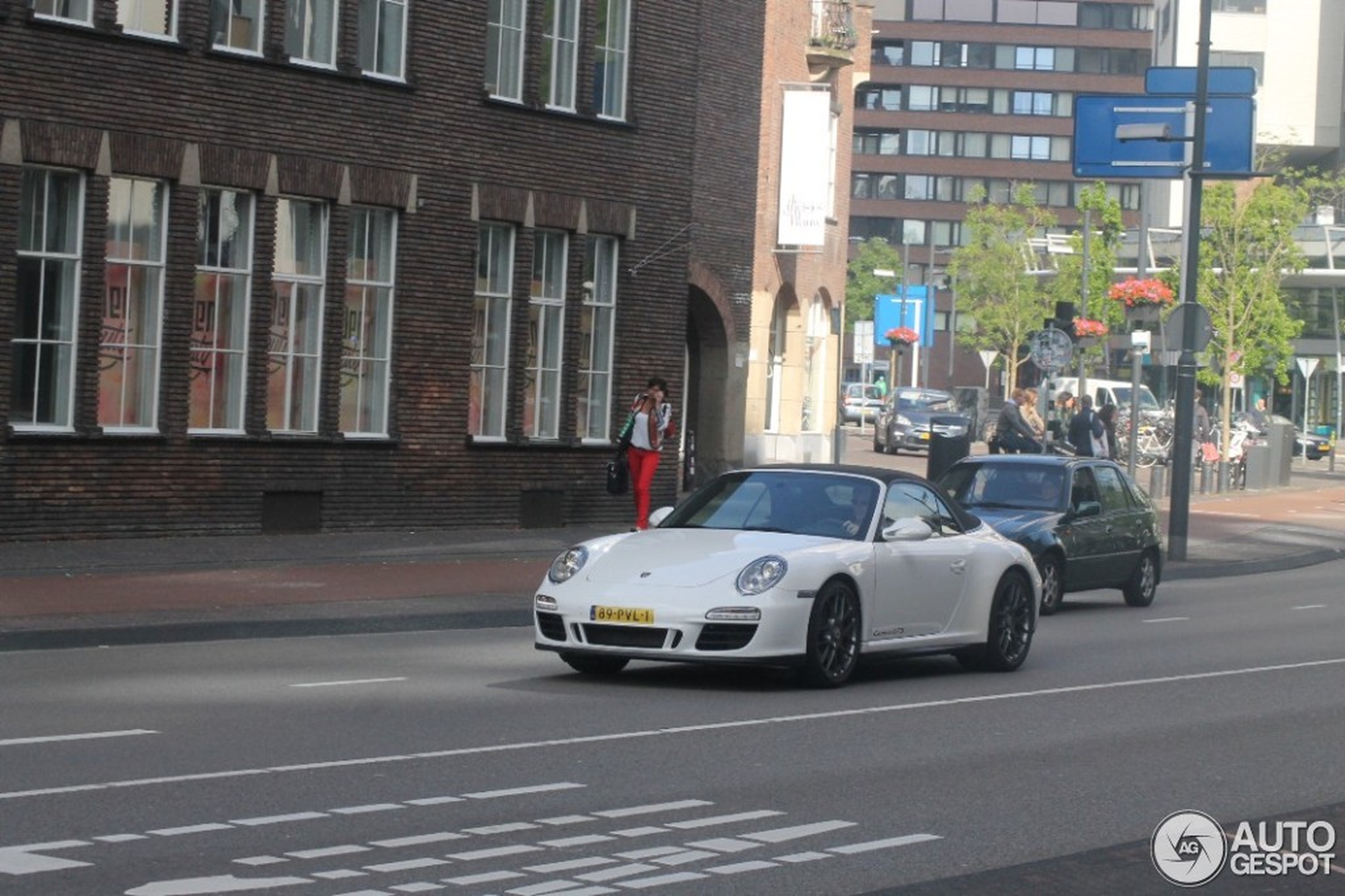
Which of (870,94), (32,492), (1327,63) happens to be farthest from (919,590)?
(870,94)

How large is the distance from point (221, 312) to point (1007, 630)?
11.5m

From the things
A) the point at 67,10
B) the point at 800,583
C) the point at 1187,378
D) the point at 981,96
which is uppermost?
the point at 981,96

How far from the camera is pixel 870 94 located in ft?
421

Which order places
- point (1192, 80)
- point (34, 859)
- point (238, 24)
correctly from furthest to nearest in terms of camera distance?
point (1192, 80)
point (238, 24)
point (34, 859)

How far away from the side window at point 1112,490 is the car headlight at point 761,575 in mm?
9666

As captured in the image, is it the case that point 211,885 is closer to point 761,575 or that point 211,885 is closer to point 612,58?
point 761,575

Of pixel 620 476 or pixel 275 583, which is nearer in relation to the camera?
pixel 275 583

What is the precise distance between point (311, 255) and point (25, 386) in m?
4.20

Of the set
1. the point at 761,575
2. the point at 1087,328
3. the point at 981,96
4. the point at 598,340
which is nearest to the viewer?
the point at 761,575

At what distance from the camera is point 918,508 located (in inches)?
619

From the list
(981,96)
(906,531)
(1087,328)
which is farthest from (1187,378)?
(981,96)

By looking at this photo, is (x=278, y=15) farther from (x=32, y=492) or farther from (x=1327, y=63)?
(x=1327, y=63)

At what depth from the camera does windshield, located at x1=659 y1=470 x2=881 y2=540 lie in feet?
49.2

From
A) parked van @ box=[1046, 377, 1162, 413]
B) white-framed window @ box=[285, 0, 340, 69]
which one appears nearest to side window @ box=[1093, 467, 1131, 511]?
white-framed window @ box=[285, 0, 340, 69]
